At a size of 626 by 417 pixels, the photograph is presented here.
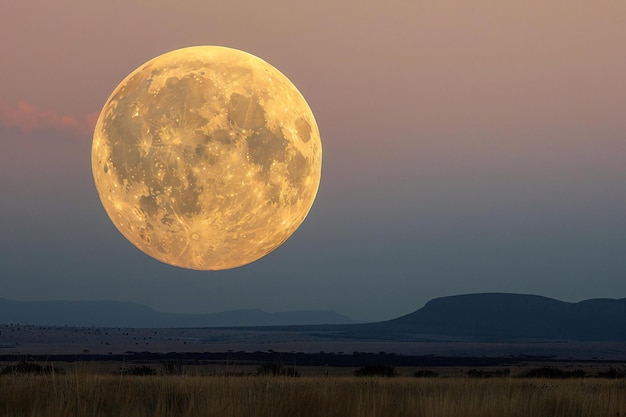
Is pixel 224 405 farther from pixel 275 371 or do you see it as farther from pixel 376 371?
pixel 376 371

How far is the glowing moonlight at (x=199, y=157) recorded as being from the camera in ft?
53.2

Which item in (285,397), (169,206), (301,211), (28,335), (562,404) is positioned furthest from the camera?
(28,335)

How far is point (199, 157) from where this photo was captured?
1625 centimetres

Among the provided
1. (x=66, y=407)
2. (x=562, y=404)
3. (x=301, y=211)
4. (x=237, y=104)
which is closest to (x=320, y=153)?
(x=301, y=211)

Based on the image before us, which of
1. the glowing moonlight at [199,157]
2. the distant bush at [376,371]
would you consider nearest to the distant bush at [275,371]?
the distant bush at [376,371]

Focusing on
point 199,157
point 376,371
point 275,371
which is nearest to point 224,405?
point 199,157

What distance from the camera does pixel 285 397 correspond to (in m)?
12.0

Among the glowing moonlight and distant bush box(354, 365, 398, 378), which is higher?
the glowing moonlight

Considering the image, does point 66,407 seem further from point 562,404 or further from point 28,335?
point 28,335

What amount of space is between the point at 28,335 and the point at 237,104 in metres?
169

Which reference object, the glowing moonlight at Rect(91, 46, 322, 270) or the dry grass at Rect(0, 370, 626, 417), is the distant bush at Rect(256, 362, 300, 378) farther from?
the dry grass at Rect(0, 370, 626, 417)

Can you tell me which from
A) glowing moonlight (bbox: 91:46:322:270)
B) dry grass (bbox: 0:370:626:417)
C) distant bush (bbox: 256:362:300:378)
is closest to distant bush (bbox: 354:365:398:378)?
distant bush (bbox: 256:362:300:378)

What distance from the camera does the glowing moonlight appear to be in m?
16.2

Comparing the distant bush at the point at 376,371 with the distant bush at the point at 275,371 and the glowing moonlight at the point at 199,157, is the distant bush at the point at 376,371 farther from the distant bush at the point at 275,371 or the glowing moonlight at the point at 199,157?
the glowing moonlight at the point at 199,157
